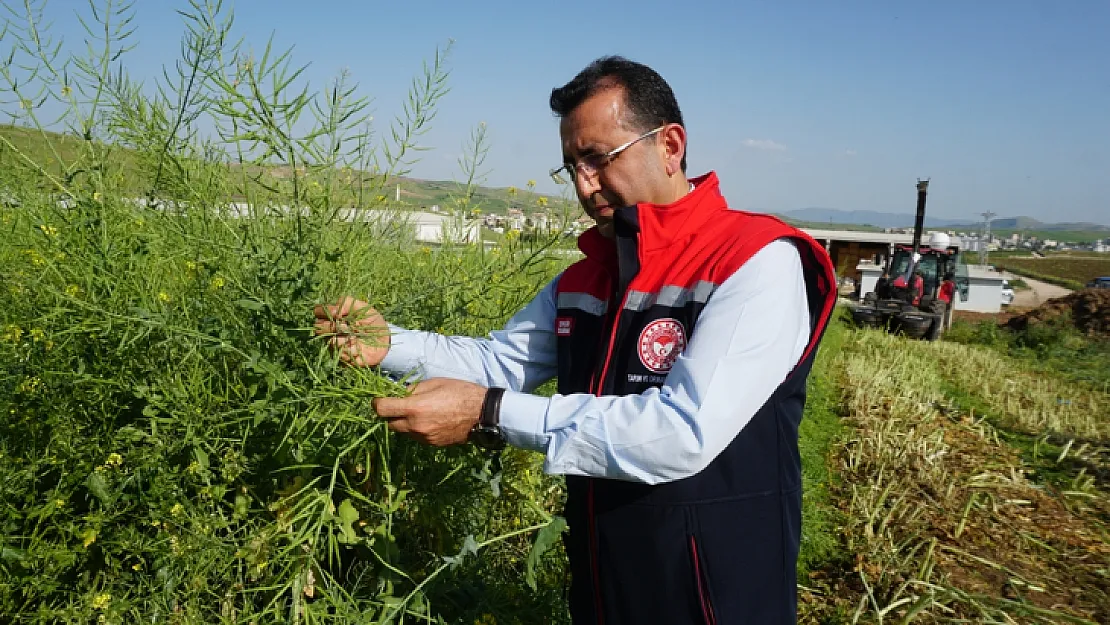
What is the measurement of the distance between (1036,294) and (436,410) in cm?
4406

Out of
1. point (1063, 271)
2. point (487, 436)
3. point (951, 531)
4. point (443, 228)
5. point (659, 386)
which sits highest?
point (443, 228)

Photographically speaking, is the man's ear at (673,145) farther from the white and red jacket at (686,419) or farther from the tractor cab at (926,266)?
the tractor cab at (926,266)

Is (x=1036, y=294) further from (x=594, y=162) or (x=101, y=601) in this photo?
(x=101, y=601)

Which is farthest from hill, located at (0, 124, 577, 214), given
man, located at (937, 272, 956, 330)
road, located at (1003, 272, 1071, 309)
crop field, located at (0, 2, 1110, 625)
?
road, located at (1003, 272, 1071, 309)

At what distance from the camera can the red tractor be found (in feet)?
43.0

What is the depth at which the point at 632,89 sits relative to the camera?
179 centimetres

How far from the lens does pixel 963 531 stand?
4363mm

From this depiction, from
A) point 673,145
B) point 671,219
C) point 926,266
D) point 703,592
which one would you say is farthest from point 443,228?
point 926,266

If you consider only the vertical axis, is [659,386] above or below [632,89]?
below

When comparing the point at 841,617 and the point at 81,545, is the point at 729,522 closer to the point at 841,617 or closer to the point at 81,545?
the point at 81,545

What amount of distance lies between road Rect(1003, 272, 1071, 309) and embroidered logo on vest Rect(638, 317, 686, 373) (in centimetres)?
3195

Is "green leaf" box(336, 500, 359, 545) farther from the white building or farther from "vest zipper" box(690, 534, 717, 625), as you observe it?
the white building

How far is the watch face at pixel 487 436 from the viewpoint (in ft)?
5.04

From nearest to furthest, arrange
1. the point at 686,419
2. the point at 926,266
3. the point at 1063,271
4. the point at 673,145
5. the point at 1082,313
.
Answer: the point at 686,419 → the point at 673,145 → the point at 926,266 → the point at 1082,313 → the point at 1063,271
